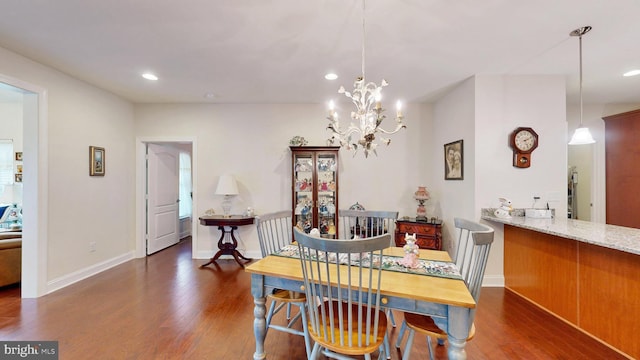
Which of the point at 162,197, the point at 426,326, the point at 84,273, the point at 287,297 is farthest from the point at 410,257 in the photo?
the point at 162,197

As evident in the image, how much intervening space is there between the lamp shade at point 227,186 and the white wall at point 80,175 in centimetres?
155

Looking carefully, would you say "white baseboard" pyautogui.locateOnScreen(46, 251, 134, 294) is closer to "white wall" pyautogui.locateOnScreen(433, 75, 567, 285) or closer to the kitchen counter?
"white wall" pyautogui.locateOnScreen(433, 75, 567, 285)

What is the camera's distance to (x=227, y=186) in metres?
4.12

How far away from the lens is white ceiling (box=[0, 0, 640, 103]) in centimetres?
198

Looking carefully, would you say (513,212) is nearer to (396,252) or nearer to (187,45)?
(396,252)

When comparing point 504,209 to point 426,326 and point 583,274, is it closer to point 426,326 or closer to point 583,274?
point 583,274

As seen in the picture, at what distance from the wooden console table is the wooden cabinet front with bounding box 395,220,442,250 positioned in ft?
7.38

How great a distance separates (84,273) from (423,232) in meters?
4.63

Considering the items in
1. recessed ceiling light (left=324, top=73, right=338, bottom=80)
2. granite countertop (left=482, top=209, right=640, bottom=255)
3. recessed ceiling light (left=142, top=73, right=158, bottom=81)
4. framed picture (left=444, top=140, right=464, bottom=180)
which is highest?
recessed ceiling light (left=142, top=73, right=158, bottom=81)

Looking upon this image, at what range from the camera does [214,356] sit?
77.0 inches

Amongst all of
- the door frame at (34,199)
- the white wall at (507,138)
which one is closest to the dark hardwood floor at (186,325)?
the door frame at (34,199)

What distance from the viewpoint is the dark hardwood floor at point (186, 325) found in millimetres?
2018

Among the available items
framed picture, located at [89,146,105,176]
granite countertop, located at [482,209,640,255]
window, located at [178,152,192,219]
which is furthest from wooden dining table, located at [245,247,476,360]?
window, located at [178,152,192,219]

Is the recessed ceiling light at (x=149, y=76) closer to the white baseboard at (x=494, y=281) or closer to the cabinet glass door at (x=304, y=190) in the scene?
the cabinet glass door at (x=304, y=190)
